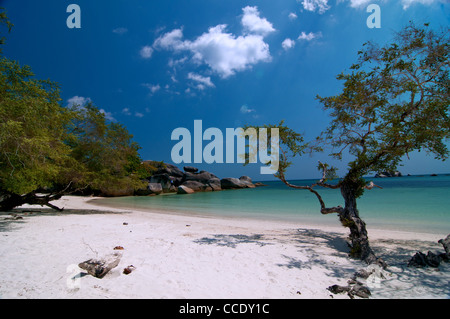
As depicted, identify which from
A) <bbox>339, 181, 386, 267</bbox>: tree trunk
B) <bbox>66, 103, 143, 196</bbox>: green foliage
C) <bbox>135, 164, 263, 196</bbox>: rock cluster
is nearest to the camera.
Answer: <bbox>339, 181, 386, 267</bbox>: tree trunk

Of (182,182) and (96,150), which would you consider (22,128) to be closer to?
(96,150)

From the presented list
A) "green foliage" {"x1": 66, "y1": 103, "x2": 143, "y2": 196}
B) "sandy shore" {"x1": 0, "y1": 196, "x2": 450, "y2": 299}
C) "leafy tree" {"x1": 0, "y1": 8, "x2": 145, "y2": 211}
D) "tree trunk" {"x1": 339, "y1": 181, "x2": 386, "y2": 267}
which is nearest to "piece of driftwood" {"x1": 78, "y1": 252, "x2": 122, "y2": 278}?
"sandy shore" {"x1": 0, "y1": 196, "x2": 450, "y2": 299}

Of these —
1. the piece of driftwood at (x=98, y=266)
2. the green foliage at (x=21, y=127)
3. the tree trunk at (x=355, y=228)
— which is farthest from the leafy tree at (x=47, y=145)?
the tree trunk at (x=355, y=228)

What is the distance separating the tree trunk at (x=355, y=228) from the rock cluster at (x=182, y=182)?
36.5 metres

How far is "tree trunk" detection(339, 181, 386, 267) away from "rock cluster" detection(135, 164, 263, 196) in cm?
3654

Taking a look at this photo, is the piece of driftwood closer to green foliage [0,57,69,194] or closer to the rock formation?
green foliage [0,57,69,194]

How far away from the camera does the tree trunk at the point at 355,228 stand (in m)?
5.64

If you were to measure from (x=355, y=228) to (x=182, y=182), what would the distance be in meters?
45.9

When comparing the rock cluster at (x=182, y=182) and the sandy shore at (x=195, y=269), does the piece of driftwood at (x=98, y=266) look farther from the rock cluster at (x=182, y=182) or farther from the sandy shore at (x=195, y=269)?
the rock cluster at (x=182, y=182)

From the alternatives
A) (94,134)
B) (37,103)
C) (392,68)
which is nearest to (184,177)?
(94,134)

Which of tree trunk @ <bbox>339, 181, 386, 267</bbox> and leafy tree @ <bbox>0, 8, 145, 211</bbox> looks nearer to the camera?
tree trunk @ <bbox>339, 181, 386, 267</bbox>

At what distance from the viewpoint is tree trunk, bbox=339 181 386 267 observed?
564 cm

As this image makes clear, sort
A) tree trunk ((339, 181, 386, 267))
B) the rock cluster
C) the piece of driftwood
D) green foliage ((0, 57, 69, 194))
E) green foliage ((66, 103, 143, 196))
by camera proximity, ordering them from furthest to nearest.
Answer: the rock cluster → green foliage ((66, 103, 143, 196)) → green foliage ((0, 57, 69, 194)) → tree trunk ((339, 181, 386, 267)) → the piece of driftwood
